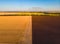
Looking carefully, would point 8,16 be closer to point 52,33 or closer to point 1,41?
point 1,41

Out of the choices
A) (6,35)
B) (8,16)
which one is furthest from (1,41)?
(8,16)

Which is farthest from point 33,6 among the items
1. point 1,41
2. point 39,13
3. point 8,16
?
point 1,41

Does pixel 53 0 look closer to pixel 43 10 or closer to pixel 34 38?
pixel 43 10

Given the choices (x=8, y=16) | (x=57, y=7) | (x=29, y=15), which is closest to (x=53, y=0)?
(x=57, y=7)

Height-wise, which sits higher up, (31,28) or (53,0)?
(53,0)

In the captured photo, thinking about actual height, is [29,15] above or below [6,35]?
above
